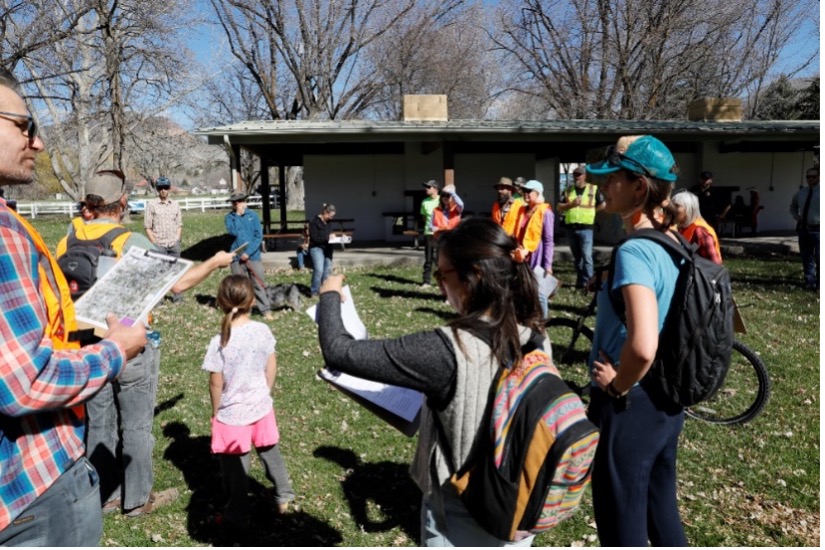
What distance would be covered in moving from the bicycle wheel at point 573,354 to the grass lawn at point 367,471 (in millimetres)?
1183

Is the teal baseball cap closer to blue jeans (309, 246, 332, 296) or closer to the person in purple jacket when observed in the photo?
the person in purple jacket

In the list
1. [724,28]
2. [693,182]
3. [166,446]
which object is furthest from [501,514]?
[724,28]

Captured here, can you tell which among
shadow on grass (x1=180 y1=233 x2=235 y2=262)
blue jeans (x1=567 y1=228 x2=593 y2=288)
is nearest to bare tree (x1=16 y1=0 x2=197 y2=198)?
shadow on grass (x1=180 y1=233 x2=235 y2=262)

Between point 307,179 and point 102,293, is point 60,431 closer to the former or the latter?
point 102,293

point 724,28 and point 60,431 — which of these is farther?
point 724,28

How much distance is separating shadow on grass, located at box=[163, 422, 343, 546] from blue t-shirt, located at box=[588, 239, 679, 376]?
2.24 meters

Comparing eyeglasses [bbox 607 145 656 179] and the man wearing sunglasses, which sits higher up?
eyeglasses [bbox 607 145 656 179]

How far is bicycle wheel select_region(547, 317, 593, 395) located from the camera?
5.88 m

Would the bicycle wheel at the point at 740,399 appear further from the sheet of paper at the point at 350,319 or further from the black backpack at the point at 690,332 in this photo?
the sheet of paper at the point at 350,319

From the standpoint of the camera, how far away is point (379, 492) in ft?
14.1

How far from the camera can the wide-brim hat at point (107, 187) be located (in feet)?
11.9

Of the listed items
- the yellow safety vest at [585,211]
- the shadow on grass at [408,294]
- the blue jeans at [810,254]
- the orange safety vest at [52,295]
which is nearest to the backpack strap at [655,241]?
the orange safety vest at [52,295]

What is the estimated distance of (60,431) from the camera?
5.92 feet

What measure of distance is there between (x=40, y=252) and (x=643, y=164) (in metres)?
2.05
